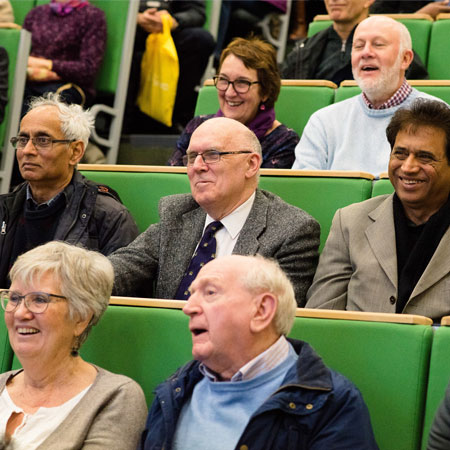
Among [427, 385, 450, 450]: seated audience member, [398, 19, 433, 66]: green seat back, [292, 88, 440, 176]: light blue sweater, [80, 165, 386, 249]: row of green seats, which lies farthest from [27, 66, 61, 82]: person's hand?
[427, 385, 450, 450]: seated audience member

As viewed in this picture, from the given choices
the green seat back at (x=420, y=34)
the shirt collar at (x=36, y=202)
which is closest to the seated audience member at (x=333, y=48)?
the green seat back at (x=420, y=34)

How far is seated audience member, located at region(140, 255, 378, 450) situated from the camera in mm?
1570

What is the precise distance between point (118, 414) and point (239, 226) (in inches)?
28.0

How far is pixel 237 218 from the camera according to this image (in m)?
2.37

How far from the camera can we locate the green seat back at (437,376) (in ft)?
5.58

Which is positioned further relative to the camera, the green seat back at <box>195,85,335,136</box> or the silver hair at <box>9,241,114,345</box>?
the green seat back at <box>195,85,335,136</box>

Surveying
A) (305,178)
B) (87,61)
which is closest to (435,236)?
(305,178)

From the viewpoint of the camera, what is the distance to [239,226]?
2365 millimetres

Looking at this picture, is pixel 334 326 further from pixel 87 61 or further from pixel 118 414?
pixel 87 61

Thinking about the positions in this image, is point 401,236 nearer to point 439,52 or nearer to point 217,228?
point 217,228

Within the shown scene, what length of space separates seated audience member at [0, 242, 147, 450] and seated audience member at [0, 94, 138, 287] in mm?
643

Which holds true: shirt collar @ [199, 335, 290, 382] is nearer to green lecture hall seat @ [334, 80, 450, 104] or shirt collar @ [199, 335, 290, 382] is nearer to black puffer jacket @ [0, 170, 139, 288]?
black puffer jacket @ [0, 170, 139, 288]

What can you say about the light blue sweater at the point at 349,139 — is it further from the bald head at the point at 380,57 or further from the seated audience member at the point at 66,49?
the seated audience member at the point at 66,49

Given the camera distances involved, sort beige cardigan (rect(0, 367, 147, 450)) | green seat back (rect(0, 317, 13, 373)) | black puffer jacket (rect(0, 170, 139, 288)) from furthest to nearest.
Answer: black puffer jacket (rect(0, 170, 139, 288)) → green seat back (rect(0, 317, 13, 373)) → beige cardigan (rect(0, 367, 147, 450))
